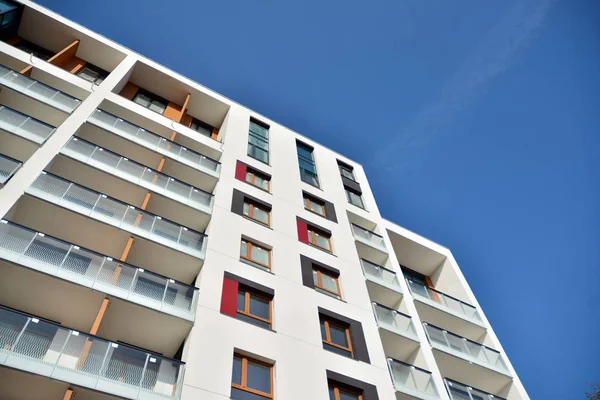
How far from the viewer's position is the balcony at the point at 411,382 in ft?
53.2

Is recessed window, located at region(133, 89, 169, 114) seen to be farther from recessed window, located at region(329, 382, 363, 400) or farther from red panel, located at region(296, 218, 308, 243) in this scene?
recessed window, located at region(329, 382, 363, 400)

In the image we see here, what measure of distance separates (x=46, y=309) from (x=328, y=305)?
9314mm

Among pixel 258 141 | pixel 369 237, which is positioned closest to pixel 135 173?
pixel 258 141

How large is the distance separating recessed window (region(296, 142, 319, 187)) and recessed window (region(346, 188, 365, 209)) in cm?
223

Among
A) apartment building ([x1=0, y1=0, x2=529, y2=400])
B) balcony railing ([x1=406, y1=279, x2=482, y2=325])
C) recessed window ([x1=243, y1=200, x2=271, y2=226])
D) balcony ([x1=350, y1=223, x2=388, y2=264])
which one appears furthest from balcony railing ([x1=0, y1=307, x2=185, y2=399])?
balcony railing ([x1=406, y1=279, x2=482, y2=325])

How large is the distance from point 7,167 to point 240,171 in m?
9.94

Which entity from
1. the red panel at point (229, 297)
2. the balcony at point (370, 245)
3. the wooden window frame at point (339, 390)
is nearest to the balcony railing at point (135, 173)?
the red panel at point (229, 297)

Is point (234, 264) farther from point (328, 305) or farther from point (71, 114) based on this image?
point (71, 114)

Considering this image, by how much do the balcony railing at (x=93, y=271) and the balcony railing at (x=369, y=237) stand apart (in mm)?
11453

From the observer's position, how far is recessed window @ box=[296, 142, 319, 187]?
1031 inches

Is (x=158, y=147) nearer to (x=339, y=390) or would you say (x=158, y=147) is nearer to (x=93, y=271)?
(x=93, y=271)

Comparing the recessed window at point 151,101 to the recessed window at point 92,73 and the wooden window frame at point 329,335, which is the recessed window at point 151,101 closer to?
the recessed window at point 92,73

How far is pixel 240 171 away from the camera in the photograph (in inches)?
899

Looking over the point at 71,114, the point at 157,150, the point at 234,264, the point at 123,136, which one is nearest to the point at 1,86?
the point at 71,114
